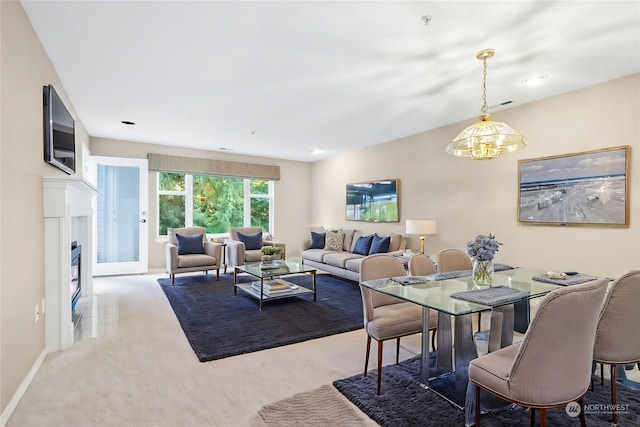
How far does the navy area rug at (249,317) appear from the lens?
9.70 ft

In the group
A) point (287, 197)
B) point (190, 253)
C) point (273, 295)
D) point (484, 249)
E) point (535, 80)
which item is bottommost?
point (273, 295)

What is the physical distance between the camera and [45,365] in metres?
2.50

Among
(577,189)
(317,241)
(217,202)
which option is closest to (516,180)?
(577,189)

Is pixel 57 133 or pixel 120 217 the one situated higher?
pixel 57 133

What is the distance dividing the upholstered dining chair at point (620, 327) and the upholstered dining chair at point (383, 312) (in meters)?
1.00

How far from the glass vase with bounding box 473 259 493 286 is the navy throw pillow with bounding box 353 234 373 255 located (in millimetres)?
3205

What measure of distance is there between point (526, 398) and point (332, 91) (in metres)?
3.11

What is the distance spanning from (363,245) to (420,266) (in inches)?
113

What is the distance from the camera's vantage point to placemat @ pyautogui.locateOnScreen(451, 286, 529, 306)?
1.86 metres

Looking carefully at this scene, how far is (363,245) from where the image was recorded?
5.70m

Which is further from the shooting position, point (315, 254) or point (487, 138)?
point (315, 254)

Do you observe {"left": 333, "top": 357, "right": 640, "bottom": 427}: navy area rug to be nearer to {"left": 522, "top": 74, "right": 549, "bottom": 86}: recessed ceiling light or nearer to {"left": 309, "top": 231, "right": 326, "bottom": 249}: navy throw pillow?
{"left": 522, "top": 74, "right": 549, "bottom": 86}: recessed ceiling light

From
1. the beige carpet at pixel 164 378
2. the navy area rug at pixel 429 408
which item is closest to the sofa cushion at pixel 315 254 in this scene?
the beige carpet at pixel 164 378
